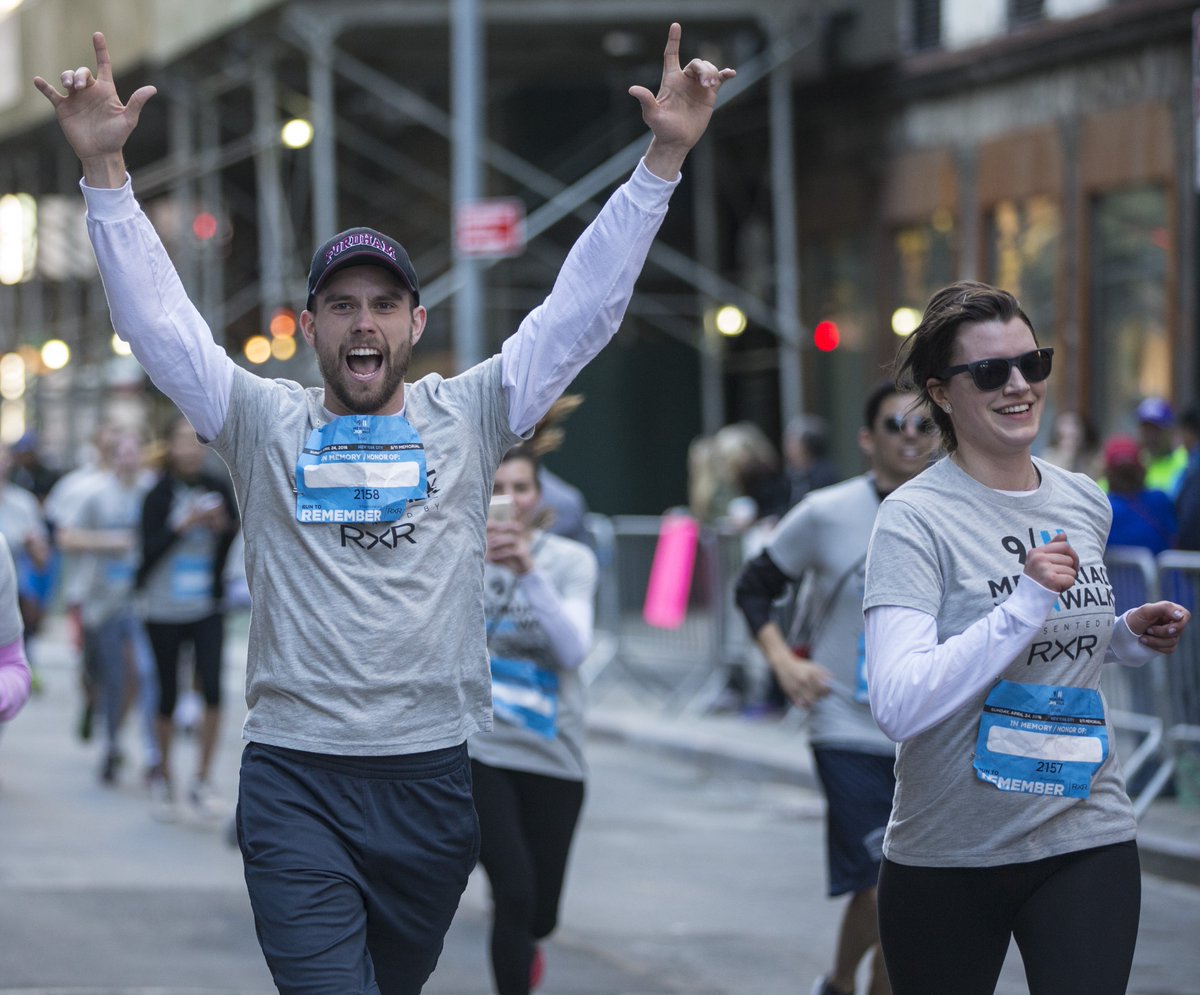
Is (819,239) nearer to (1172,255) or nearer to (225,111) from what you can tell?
(1172,255)

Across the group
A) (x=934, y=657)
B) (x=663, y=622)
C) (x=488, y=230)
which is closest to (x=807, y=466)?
(x=663, y=622)

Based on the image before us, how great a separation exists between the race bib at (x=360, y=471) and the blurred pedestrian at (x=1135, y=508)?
7156 millimetres

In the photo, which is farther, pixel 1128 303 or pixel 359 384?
pixel 1128 303

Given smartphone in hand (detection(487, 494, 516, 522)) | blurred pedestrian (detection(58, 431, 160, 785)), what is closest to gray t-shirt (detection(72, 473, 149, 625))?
blurred pedestrian (detection(58, 431, 160, 785))

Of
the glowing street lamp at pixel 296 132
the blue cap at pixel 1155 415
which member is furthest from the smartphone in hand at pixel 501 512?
the glowing street lamp at pixel 296 132

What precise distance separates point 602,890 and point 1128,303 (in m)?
8.93

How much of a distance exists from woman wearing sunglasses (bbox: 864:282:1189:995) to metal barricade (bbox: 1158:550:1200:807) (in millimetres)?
5839

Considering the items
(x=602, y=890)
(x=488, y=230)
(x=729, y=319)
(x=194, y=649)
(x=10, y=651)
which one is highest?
(x=488, y=230)

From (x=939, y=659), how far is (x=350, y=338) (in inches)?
51.5

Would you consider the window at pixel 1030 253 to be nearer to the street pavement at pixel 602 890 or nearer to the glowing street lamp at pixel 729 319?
the glowing street lamp at pixel 729 319

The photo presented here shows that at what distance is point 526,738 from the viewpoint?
6148mm

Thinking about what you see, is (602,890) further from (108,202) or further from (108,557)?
(108,202)

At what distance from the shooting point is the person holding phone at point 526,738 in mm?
5844

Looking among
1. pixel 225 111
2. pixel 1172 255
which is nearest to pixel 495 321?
pixel 225 111
